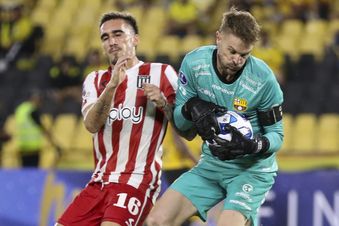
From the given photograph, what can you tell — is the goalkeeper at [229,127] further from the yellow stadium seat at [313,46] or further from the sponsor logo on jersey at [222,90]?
the yellow stadium seat at [313,46]

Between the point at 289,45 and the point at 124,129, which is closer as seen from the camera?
the point at 124,129


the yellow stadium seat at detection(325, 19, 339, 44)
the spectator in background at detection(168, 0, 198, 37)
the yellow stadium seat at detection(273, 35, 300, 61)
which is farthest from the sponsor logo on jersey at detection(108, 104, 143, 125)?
the spectator in background at detection(168, 0, 198, 37)

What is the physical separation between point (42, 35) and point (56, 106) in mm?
2298

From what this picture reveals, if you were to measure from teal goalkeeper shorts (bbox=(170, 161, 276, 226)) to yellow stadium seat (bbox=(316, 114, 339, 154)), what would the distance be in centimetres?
692

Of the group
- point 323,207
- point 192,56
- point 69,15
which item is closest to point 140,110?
point 192,56

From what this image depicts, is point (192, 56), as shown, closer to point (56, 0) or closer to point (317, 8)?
point (317, 8)

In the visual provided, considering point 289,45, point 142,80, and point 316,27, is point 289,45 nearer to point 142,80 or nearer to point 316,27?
point 316,27

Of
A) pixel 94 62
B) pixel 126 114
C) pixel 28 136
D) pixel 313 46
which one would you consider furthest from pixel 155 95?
pixel 313 46

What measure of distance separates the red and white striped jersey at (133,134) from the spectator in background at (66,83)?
8.68 metres

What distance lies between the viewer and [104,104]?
23.0 feet

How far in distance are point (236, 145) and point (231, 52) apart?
597mm

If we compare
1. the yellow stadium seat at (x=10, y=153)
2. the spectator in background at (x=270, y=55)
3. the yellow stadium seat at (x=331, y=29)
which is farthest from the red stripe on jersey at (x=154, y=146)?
the yellow stadium seat at (x=331, y=29)

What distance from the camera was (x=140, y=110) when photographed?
726 centimetres

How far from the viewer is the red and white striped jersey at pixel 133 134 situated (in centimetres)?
716
